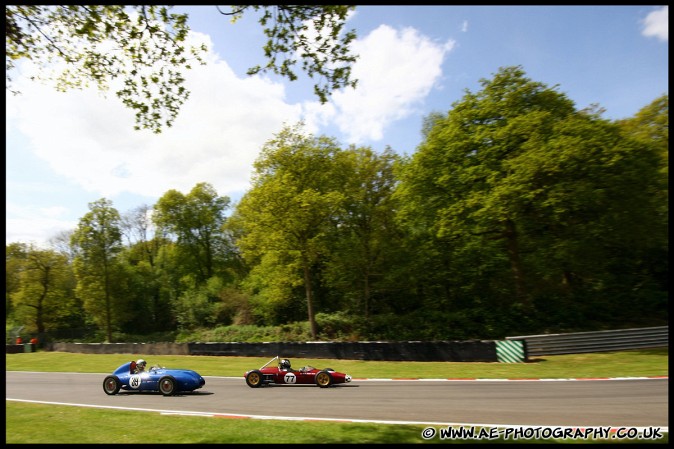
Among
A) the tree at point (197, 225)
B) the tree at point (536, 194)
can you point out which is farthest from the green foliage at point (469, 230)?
the tree at point (197, 225)

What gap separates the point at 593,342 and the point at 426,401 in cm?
1305

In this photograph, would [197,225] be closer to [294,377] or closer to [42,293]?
[42,293]

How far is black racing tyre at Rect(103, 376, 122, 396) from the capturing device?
1373cm

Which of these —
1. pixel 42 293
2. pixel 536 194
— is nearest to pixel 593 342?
pixel 536 194

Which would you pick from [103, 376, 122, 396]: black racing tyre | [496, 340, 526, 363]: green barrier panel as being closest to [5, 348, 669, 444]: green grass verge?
[496, 340, 526, 363]: green barrier panel

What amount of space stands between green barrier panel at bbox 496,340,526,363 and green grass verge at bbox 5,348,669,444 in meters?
0.52

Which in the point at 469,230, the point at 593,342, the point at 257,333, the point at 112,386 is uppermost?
the point at 469,230

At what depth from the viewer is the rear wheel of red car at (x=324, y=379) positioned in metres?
13.9

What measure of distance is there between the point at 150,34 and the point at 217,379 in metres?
13.7

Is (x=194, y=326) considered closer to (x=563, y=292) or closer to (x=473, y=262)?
(x=473, y=262)

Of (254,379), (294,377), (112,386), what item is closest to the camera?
(112,386)

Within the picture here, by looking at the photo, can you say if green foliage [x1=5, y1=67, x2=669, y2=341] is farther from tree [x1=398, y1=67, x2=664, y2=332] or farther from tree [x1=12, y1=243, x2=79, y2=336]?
tree [x1=12, y1=243, x2=79, y2=336]

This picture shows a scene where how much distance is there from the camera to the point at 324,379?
14.0m

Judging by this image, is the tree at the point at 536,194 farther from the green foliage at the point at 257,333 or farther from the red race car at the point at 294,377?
the red race car at the point at 294,377
